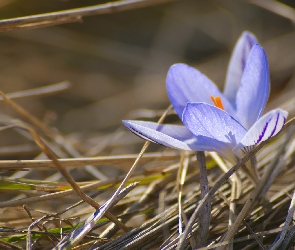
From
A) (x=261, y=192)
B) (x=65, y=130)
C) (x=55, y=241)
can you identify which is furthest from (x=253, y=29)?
(x=55, y=241)

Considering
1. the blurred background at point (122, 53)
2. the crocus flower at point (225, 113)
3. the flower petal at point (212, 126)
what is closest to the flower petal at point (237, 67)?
the crocus flower at point (225, 113)

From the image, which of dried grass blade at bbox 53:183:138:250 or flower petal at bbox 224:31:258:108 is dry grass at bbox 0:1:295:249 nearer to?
dried grass blade at bbox 53:183:138:250

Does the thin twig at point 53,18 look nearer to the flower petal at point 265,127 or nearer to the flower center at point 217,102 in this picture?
the flower center at point 217,102

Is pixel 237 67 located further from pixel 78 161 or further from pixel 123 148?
pixel 123 148

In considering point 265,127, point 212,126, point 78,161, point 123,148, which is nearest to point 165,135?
point 212,126

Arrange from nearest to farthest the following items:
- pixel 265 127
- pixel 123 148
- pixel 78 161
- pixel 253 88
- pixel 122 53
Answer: pixel 265 127 → pixel 253 88 → pixel 78 161 → pixel 123 148 → pixel 122 53

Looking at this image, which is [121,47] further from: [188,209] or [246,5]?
[188,209]

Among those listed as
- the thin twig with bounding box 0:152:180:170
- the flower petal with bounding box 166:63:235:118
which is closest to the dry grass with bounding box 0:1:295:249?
the thin twig with bounding box 0:152:180:170
